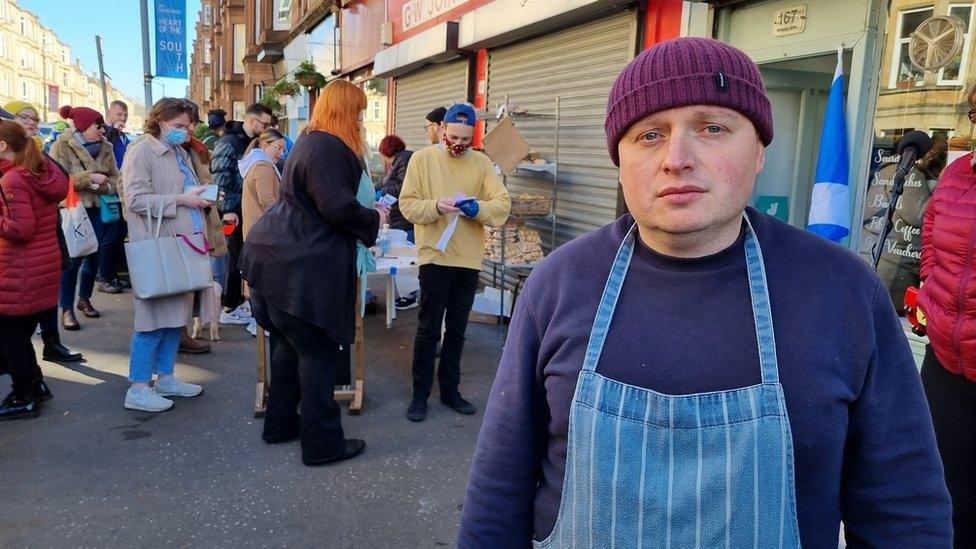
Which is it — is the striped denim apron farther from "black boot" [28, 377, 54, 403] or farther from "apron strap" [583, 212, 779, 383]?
"black boot" [28, 377, 54, 403]

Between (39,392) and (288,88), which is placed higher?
(288,88)

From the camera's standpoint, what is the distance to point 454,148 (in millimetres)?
4562

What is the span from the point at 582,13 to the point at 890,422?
20.3 ft

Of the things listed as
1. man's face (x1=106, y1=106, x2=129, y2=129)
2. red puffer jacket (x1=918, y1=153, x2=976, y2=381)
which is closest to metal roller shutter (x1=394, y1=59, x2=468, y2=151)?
man's face (x1=106, y1=106, x2=129, y2=129)

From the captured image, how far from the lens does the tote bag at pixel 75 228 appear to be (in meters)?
6.16

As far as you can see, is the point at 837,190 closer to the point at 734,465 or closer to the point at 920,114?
the point at 920,114

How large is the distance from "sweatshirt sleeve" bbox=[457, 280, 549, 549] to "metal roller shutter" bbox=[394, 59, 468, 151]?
8838 millimetres

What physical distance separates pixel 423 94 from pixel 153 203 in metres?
7.77

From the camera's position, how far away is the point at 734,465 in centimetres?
116

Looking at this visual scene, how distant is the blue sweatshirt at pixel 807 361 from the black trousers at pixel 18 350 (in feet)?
14.0

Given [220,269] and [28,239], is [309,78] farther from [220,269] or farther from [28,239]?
[28,239]

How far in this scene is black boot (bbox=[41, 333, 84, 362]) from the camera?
18.2 ft

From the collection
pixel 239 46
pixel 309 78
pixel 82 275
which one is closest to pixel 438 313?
pixel 82 275

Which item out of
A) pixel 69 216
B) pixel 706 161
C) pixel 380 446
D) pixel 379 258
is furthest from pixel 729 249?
pixel 69 216
